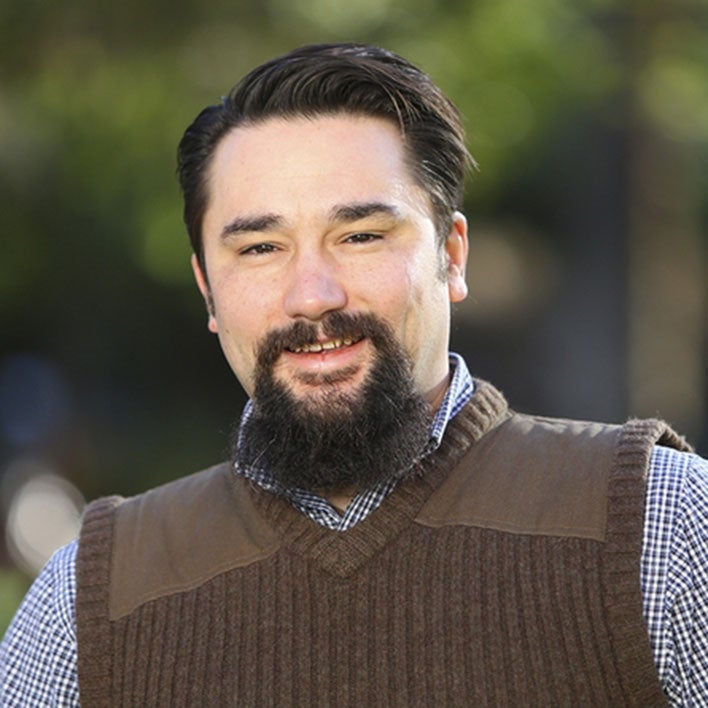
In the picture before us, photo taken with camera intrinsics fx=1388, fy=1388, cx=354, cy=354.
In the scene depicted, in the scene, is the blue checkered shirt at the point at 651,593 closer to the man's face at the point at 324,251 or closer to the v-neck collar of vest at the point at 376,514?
the v-neck collar of vest at the point at 376,514

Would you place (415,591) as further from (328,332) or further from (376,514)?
(328,332)

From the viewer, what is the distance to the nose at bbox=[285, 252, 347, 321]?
2.52 meters

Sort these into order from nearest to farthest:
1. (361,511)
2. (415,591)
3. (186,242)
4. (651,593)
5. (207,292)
→ (651,593) → (415,591) → (361,511) → (207,292) → (186,242)

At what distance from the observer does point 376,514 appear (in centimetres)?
261

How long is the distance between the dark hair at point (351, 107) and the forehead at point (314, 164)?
0.03 metres

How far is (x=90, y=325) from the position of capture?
13633mm

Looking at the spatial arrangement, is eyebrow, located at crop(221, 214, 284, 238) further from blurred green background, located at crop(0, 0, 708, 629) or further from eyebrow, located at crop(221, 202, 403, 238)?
blurred green background, located at crop(0, 0, 708, 629)

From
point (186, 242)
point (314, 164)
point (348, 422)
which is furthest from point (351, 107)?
point (186, 242)

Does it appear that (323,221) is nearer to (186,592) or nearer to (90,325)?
(186,592)

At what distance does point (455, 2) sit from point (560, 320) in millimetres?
5147

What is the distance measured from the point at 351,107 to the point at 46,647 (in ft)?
3.92

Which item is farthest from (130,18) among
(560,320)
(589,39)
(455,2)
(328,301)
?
(328,301)

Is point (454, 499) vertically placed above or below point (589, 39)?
below

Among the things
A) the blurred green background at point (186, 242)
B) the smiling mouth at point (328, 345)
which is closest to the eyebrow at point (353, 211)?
the smiling mouth at point (328, 345)
